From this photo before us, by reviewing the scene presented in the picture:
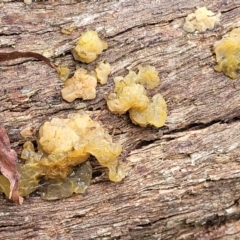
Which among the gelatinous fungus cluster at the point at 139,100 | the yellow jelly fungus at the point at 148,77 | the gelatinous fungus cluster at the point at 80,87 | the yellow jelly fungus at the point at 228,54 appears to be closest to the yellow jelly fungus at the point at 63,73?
the gelatinous fungus cluster at the point at 80,87

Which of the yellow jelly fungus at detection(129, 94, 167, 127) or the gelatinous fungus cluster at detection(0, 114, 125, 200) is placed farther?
the yellow jelly fungus at detection(129, 94, 167, 127)

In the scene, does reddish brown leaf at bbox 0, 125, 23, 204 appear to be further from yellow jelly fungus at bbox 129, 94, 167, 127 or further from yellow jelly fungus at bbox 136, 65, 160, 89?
yellow jelly fungus at bbox 136, 65, 160, 89

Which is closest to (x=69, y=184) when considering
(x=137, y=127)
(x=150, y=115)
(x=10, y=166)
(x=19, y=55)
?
(x=10, y=166)

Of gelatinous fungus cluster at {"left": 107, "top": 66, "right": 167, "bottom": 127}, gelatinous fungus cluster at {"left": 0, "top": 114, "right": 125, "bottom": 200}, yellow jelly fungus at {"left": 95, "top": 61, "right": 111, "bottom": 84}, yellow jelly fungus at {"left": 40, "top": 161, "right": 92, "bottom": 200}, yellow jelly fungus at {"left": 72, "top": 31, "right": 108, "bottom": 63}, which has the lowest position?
yellow jelly fungus at {"left": 40, "top": 161, "right": 92, "bottom": 200}

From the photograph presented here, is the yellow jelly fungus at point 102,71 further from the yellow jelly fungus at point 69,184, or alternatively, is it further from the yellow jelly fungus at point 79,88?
the yellow jelly fungus at point 69,184

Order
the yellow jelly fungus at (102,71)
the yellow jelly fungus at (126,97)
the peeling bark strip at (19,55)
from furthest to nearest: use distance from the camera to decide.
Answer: the yellow jelly fungus at (102,71) < the yellow jelly fungus at (126,97) < the peeling bark strip at (19,55)

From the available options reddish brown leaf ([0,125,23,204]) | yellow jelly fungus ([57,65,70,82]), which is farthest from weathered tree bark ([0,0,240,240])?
reddish brown leaf ([0,125,23,204])

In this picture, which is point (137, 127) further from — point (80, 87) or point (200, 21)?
point (200, 21)
